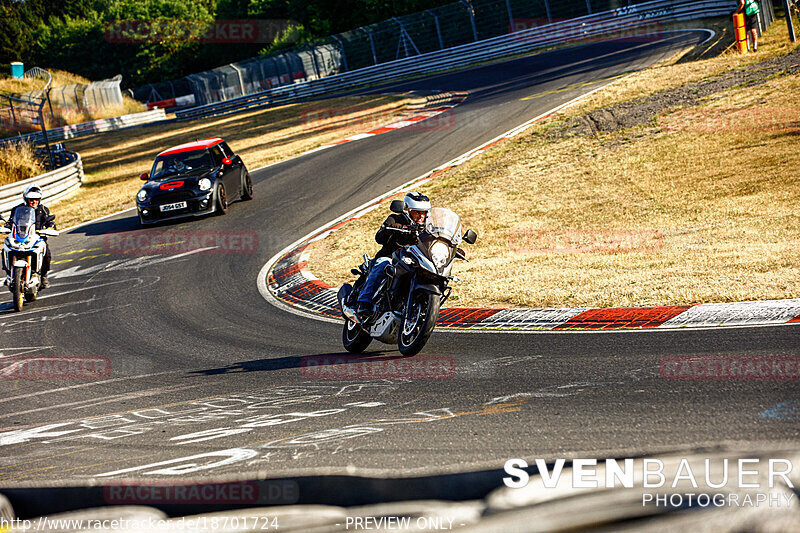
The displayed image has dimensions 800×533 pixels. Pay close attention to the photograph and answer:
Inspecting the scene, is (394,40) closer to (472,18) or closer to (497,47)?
(472,18)

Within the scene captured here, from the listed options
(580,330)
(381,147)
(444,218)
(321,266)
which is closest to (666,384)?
(580,330)

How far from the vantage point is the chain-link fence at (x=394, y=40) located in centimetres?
4072

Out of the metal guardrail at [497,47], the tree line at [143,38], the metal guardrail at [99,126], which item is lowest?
the metal guardrail at [497,47]

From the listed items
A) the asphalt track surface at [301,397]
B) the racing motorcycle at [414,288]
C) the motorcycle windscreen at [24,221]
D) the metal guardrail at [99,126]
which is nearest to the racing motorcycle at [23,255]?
the motorcycle windscreen at [24,221]

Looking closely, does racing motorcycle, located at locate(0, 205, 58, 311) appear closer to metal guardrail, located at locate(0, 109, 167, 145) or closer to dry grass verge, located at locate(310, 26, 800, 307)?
dry grass verge, located at locate(310, 26, 800, 307)

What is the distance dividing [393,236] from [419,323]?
1.20m

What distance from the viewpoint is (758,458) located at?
2.96 metres

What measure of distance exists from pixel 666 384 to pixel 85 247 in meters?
14.9

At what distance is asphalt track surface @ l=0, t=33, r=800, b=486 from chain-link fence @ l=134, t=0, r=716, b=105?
103 ft

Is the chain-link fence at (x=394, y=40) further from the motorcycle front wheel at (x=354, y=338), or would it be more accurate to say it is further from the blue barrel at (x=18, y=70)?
the motorcycle front wheel at (x=354, y=338)

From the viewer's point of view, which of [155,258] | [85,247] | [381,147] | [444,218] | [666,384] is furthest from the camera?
[381,147]

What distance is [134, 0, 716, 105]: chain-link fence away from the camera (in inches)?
1603

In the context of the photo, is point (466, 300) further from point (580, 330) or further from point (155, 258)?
point (155, 258)

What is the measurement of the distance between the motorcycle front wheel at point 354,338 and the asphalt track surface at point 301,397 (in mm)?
154
